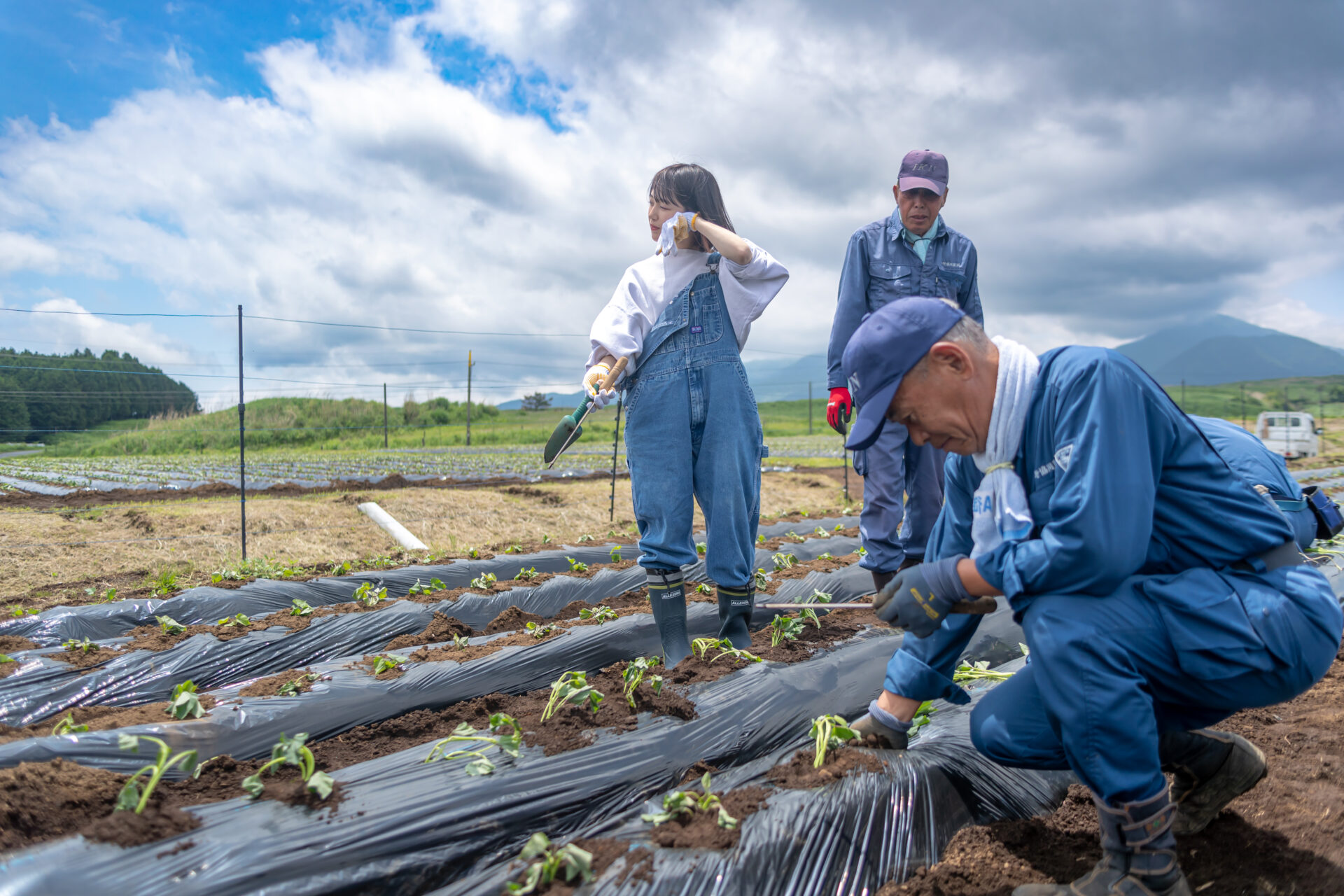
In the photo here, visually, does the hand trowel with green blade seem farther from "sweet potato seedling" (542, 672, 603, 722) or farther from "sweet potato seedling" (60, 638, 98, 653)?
"sweet potato seedling" (60, 638, 98, 653)

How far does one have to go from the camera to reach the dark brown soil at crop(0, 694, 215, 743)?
1760 mm

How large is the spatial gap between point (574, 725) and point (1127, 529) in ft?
4.01

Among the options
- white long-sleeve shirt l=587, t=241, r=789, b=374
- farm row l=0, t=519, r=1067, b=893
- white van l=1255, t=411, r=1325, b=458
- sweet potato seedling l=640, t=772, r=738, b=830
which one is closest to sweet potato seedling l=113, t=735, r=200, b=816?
farm row l=0, t=519, r=1067, b=893

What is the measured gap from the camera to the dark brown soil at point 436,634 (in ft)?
8.96

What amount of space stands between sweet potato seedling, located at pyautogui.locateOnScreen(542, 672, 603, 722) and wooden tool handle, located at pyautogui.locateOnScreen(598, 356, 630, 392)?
0.89 meters

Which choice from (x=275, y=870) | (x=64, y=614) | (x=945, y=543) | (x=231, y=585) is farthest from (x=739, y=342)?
(x=64, y=614)

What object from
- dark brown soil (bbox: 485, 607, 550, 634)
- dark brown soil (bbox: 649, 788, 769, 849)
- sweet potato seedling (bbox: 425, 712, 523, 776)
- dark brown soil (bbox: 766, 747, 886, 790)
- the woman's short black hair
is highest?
the woman's short black hair

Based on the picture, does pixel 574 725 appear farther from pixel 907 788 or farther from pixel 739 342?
pixel 739 342

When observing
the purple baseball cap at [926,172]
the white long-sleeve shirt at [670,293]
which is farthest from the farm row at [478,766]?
the purple baseball cap at [926,172]

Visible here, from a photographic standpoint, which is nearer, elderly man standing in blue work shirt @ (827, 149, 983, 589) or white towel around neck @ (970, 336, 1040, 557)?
white towel around neck @ (970, 336, 1040, 557)

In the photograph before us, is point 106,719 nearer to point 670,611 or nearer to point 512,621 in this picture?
point 512,621

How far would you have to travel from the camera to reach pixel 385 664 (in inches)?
83.1

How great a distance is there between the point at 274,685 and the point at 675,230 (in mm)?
1830

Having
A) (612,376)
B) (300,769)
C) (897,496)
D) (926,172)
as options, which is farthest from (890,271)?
(300,769)
